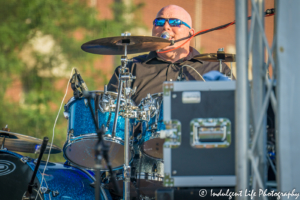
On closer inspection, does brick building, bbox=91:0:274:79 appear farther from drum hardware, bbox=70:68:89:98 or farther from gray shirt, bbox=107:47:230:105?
drum hardware, bbox=70:68:89:98

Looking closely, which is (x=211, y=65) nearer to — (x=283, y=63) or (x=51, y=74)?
(x=283, y=63)

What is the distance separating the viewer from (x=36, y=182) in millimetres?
2510

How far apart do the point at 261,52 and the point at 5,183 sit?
78.0 inches

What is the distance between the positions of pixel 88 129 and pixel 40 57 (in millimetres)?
4090

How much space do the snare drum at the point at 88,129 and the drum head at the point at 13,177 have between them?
323 mm

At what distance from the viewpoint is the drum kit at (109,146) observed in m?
2.44

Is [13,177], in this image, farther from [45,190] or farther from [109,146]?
[109,146]

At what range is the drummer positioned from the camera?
333 cm

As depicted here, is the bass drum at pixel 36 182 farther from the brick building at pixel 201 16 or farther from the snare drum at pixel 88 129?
the brick building at pixel 201 16

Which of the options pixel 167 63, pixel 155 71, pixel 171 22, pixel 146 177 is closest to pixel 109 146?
pixel 146 177

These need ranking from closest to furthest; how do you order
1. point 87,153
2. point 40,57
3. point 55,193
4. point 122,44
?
point 55,193
point 87,153
point 122,44
point 40,57

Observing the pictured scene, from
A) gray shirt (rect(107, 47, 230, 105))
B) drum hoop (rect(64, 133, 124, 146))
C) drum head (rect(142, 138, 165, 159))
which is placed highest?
gray shirt (rect(107, 47, 230, 105))

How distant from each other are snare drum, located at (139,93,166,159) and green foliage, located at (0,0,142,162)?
148 inches

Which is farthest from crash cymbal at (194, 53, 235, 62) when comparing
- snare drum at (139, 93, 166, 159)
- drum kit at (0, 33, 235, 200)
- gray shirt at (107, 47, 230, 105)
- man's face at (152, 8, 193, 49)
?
snare drum at (139, 93, 166, 159)
